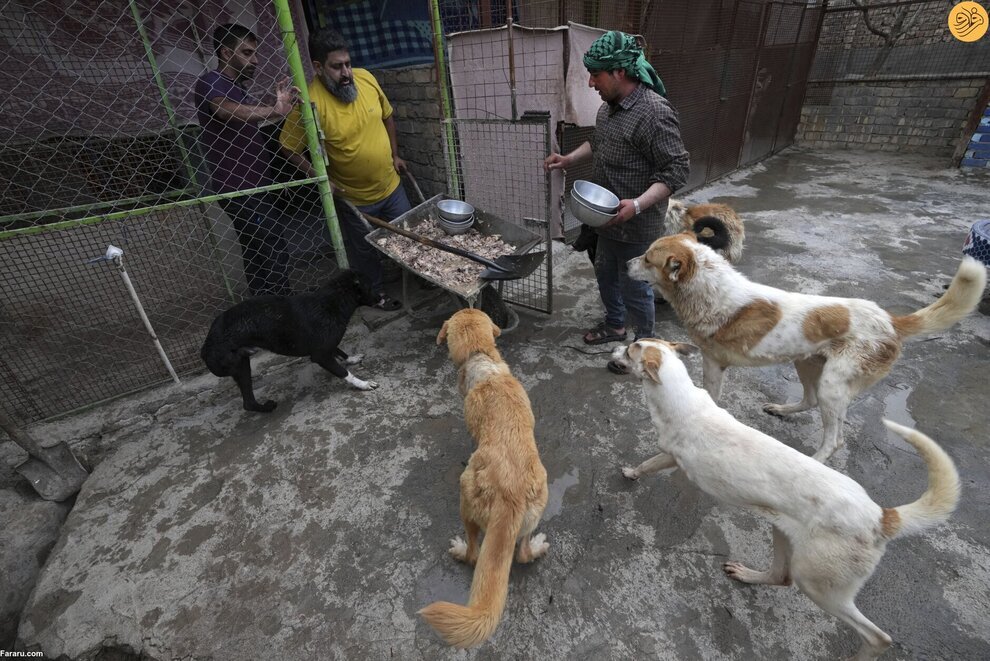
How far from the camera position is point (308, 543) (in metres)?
2.51

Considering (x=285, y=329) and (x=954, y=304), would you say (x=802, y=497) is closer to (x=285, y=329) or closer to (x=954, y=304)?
(x=954, y=304)

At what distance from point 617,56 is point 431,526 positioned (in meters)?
3.36

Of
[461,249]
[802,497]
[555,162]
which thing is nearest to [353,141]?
[461,249]

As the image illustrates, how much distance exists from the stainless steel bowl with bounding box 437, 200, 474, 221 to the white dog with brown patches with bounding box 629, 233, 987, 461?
1941mm

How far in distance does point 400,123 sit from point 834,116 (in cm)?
1233

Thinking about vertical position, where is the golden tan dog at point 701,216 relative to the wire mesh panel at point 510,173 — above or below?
below

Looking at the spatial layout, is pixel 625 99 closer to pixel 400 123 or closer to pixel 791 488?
pixel 791 488

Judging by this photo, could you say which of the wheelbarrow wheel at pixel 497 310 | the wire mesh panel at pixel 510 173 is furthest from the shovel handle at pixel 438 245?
the wire mesh panel at pixel 510 173

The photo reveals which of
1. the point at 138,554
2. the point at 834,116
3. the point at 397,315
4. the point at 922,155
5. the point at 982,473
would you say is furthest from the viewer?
the point at 834,116

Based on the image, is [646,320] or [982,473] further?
[646,320]

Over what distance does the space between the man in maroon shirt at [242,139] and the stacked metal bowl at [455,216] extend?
156cm

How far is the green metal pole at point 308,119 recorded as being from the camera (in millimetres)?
3139

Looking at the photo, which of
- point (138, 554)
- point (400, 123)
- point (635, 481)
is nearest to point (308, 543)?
point (138, 554)

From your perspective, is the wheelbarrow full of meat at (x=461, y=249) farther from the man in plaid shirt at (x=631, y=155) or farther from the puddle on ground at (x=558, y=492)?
the puddle on ground at (x=558, y=492)
